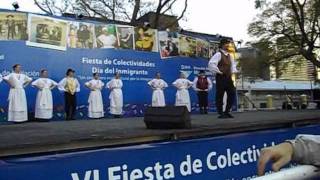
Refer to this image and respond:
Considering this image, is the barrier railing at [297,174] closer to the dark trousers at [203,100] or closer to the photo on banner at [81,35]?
the photo on banner at [81,35]

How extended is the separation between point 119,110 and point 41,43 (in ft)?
10.8

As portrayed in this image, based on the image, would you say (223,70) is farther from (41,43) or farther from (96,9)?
(96,9)

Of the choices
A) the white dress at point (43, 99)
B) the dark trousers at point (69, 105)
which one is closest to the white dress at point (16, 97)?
the white dress at point (43, 99)

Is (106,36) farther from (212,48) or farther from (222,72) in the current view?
(222,72)

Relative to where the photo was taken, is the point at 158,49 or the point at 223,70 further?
the point at 158,49

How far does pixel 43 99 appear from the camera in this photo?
14.0m

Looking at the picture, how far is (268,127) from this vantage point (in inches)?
226

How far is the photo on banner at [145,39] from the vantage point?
16.7m

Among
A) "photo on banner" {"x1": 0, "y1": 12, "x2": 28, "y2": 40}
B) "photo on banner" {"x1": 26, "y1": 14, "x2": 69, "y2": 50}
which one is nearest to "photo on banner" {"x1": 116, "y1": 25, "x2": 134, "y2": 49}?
"photo on banner" {"x1": 26, "y1": 14, "x2": 69, "y2": 50}

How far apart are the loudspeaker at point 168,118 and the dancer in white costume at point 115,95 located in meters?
10.1

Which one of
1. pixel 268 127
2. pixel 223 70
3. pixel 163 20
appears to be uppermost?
pixel 163 20

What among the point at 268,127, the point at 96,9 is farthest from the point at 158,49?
the point at 96,9

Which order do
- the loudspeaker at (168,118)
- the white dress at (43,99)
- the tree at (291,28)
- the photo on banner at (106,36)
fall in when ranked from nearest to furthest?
1. the loudspeaker at (168,118)
2. the white dress at (43,99)
3. the photo on banner at (106,36)
4. the tree at (291,28)

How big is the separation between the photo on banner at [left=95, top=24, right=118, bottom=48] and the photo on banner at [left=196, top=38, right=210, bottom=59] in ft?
13.1
